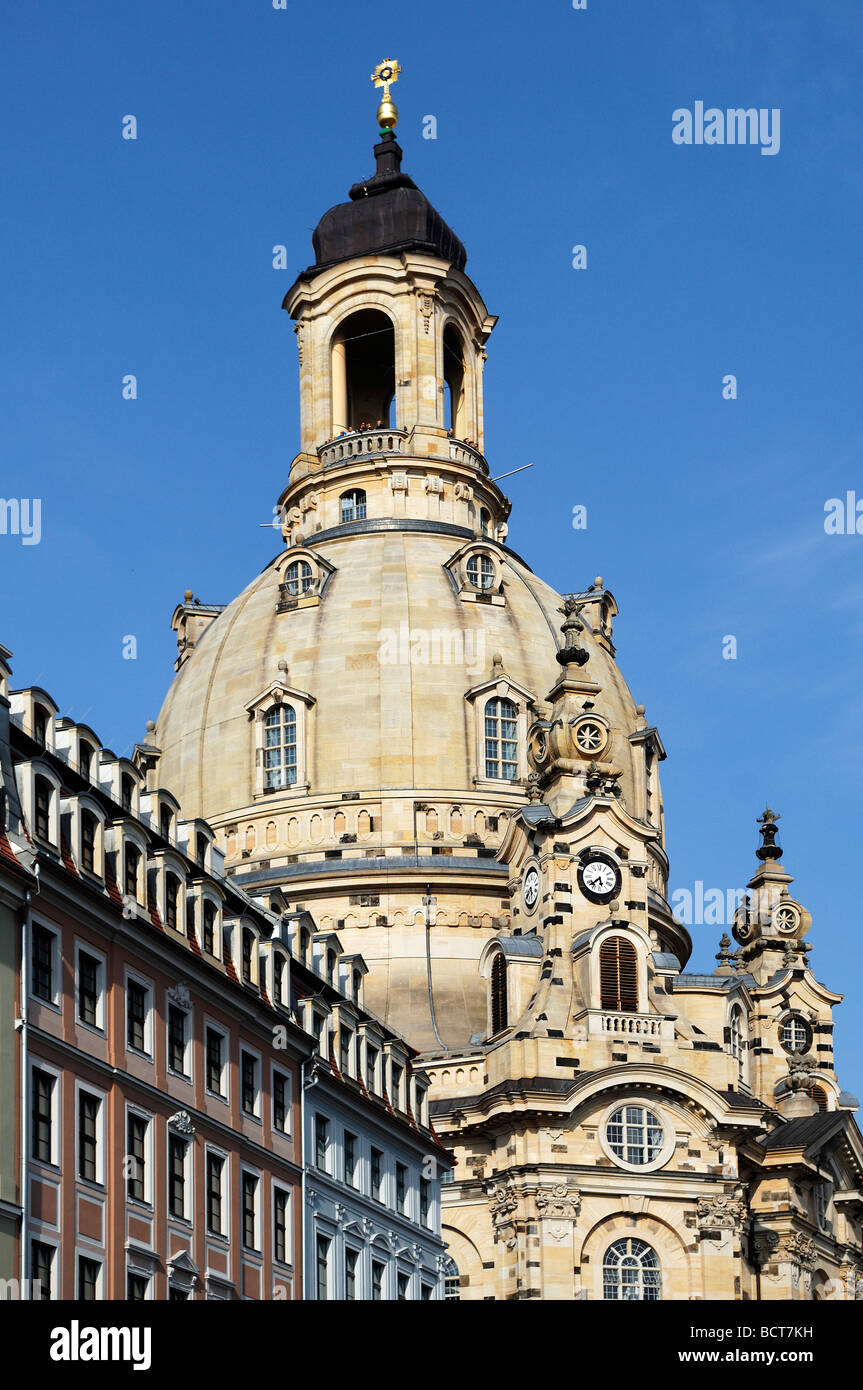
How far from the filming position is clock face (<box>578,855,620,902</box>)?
108 metres

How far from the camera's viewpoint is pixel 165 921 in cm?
6462

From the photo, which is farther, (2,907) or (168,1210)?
(168,1210)

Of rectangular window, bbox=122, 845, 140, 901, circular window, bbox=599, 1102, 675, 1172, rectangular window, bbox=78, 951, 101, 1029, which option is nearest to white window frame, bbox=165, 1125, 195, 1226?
rectangular window, bbox=78, 951, 101, 1029

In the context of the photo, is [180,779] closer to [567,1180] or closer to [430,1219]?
[567,1180]

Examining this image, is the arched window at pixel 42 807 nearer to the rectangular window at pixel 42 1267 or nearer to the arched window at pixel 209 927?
the rectangular window at pixel 42 1267

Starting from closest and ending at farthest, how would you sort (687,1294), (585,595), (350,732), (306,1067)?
(306,1067) < (687,1294) < (350,732) < (585,595)

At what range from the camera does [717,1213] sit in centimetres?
10262

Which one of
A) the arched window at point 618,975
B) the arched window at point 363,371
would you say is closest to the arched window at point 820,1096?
the arched window at point 618,975

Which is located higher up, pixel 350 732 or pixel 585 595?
pixel 585 595

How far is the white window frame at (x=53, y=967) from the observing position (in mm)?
56125

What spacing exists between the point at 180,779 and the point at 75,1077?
6806cm
